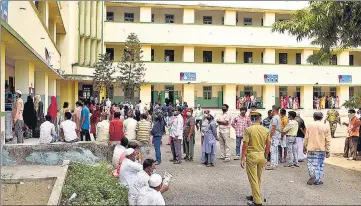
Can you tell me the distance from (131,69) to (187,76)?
764 cm

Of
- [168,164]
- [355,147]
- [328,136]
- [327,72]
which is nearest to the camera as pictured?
[328,136]

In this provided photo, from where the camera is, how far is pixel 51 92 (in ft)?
81.4

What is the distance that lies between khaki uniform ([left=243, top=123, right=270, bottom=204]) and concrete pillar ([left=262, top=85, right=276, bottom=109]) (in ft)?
107

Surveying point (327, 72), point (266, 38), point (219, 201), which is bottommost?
point (219, 201)

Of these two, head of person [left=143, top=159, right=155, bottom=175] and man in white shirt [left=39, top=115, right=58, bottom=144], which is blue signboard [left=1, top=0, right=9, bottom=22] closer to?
man in white shirt [left=39, top=115, right=58, bottom=144]

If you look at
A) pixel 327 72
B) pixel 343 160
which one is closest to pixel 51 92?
pixel 343 160

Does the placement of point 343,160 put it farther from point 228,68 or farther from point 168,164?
point 228,68

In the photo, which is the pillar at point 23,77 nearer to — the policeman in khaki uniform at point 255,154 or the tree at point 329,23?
the tree at point 329,23

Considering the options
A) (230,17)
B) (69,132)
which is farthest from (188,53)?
(69,132)

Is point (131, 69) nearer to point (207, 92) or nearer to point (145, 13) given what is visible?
point (145, 13)

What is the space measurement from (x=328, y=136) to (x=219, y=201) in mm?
3341

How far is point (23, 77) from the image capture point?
16.0 m

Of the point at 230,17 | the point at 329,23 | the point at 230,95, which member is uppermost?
the point at 230,17

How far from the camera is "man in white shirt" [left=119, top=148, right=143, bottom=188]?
326 inches
